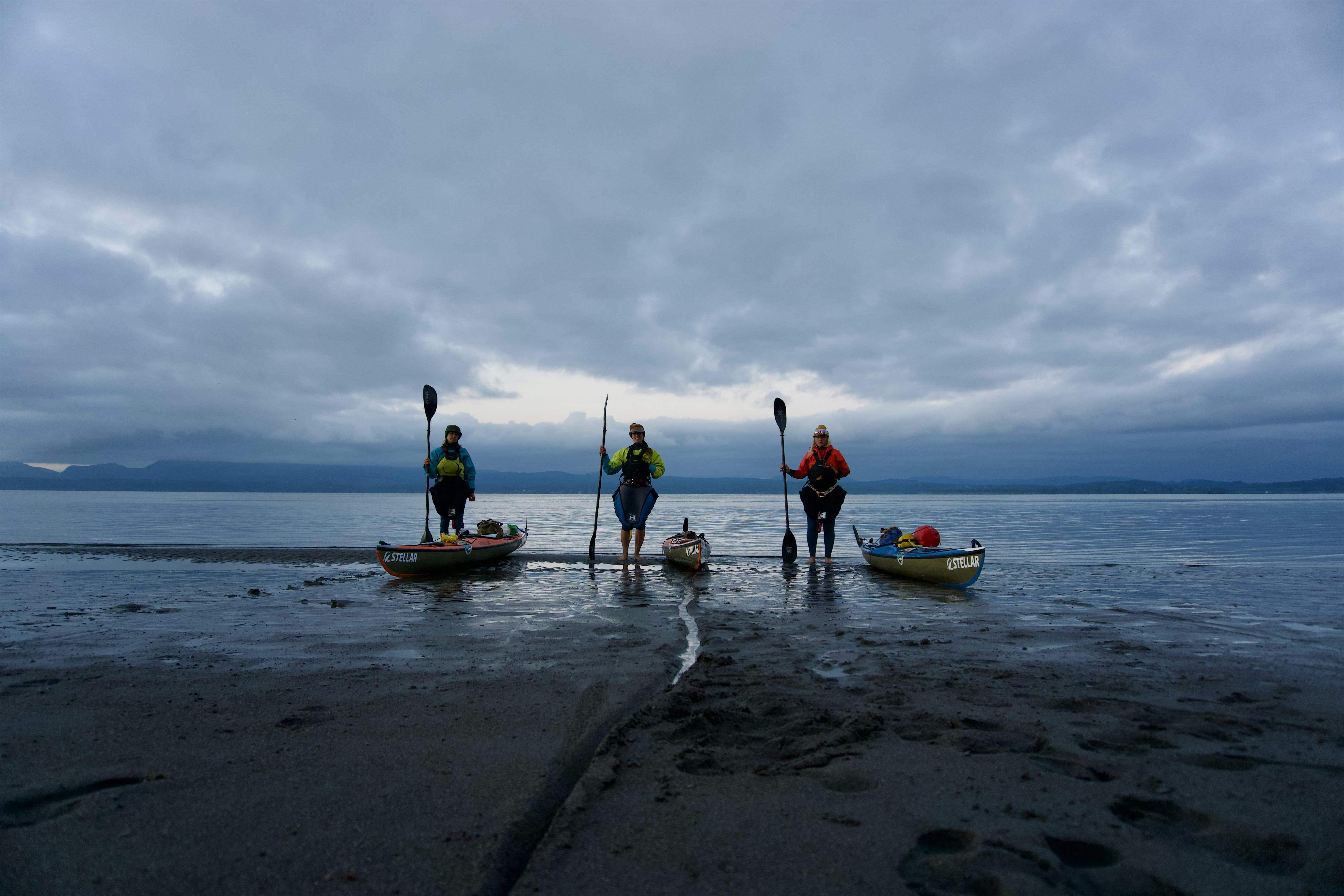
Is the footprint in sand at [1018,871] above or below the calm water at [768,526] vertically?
above

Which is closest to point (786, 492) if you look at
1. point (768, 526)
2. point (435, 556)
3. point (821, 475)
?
point (821, 475)

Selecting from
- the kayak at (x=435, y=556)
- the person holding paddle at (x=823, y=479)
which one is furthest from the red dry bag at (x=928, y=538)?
the kayak at (x=435, y=556)

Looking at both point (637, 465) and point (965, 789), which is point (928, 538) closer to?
point (637, 465)

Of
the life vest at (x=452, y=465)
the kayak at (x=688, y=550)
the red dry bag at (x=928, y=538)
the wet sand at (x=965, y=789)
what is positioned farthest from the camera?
the life vest at (x=452, y=465)

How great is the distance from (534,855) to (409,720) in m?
2.01

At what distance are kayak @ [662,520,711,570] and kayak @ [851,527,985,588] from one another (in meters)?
3.65

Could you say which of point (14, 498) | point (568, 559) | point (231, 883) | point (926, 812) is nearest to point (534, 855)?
point (231, 883)

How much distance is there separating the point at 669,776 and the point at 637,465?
34.3 ft

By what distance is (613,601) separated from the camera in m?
9.57

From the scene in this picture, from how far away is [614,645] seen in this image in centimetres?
652

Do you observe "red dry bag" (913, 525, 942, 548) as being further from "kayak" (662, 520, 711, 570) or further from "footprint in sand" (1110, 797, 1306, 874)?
"footprint in sand" (1110, 797, 1306, 874)

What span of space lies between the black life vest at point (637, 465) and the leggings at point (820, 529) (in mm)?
3931

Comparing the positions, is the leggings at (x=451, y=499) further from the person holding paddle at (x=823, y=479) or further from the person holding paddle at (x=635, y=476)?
the person holding paddle at (x=823, y=479)

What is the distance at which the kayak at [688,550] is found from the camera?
13180 millimetres
